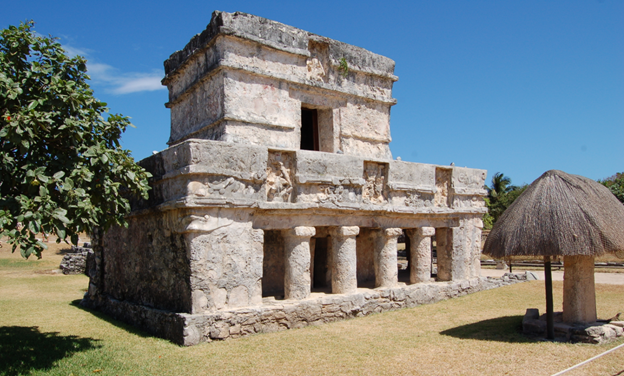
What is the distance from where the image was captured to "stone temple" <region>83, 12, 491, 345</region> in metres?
7.49

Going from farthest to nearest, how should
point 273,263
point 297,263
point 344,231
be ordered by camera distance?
A: point 273,263 < point 344,231 < point 297,263

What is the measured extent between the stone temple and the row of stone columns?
3 centimetres

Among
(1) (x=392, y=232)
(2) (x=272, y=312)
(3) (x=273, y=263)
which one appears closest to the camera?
(2) (x=272, y=312)

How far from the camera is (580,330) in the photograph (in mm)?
6719

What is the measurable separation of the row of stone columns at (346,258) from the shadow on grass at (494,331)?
2.24 meters

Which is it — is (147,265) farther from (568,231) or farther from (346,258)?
(568,231)

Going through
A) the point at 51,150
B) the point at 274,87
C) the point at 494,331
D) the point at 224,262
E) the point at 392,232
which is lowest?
the point at 494,331

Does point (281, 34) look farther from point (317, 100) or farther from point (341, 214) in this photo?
point (341, 214)

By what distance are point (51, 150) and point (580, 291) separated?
8.16m

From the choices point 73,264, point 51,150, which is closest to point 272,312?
point 51,150

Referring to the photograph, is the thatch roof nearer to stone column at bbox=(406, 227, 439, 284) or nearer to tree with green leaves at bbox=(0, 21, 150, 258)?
stone column at bbox=(406, 227, 439, 284)

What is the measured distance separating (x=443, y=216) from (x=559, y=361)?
216 inches

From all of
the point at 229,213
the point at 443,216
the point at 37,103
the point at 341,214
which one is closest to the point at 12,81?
the point at 37,103

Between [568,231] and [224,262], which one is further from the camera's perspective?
[224,262]
